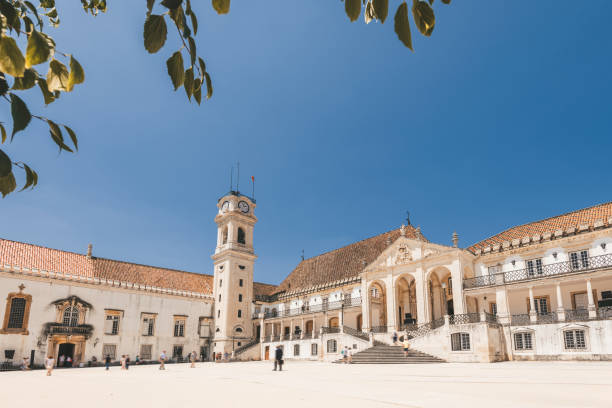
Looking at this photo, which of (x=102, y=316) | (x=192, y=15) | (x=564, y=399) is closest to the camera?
(x=192, y=15)

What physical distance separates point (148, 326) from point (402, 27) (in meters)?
45.2

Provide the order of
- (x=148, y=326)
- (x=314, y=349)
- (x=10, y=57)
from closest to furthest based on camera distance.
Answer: (x=10, y=57) → (x=314, y=349) → (x=148, y=326)

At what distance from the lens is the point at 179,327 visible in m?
43.8

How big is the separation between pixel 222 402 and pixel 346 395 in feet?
9.24

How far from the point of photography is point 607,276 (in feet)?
81.1

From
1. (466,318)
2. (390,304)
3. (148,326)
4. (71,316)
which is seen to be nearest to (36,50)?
(466,318)

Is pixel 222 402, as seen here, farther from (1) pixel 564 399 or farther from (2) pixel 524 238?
(2) pixel 524 238

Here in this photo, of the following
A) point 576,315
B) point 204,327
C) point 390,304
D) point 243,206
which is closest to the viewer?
point 576,315

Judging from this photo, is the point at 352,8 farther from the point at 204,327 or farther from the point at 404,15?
the point at 204,327

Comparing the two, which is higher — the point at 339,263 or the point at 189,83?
the point at 339,263

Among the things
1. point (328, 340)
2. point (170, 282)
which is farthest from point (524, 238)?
point (170, 282)

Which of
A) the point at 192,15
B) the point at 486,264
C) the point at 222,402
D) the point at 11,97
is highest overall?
the point at 486,264

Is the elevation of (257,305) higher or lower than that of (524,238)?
lower

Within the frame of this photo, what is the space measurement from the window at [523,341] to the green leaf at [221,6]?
1158 inches
